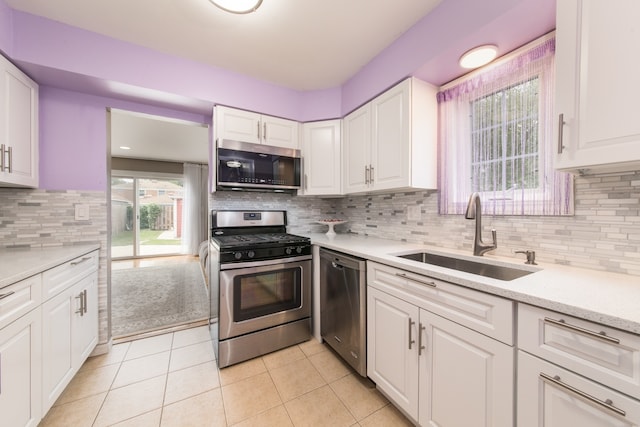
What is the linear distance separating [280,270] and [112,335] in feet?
5.60

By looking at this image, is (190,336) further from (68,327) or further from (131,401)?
(68,327)

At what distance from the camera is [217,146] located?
210cm

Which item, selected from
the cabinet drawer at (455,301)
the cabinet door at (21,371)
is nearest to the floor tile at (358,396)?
the cabinet drawer at (455,301)

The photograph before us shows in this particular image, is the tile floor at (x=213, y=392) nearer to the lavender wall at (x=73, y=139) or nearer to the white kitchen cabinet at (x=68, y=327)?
the white kitchen cabinet at (x=68, y=327)

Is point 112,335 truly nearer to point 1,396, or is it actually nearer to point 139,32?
point 1,396

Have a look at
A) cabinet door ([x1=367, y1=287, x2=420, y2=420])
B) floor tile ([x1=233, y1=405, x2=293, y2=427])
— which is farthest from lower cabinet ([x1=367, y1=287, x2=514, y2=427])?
floor tile ([x1=233, y1=405, x2=293, y2=427])

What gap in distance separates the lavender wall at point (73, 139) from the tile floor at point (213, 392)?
1.47m

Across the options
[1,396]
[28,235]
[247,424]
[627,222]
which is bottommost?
[247,424]

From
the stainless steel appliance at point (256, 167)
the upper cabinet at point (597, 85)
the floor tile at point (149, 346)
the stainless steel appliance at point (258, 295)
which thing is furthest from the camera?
the stainless steel appliance at point (256, 167)

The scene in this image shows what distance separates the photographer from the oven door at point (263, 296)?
184 centimetres

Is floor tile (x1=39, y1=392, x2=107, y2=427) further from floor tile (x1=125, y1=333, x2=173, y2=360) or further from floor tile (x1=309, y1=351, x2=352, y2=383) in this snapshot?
floor tile (x1=309, y1=351, x2=352, y2=383)

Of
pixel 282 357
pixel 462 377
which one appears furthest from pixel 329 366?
pixel 462 377

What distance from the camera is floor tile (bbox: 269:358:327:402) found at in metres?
1.60

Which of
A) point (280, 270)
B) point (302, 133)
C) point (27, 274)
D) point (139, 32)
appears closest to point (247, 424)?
point (280, 270)
